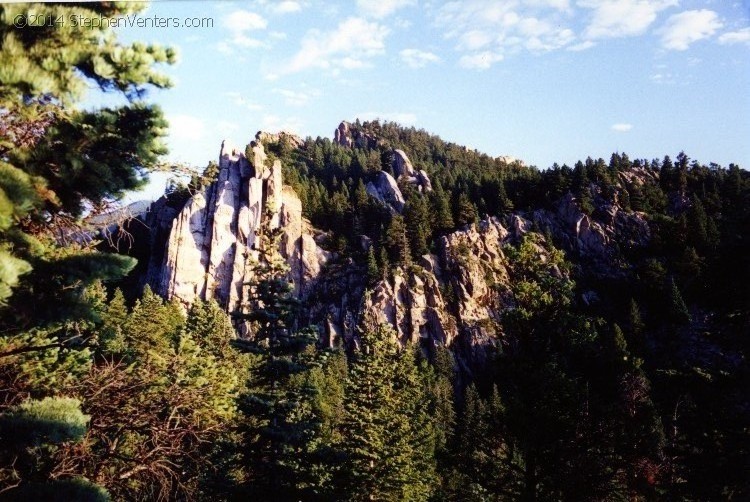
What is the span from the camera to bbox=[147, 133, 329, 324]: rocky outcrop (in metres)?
76.8

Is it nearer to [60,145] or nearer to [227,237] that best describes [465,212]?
[227,237]

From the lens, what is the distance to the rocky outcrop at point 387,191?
359ft

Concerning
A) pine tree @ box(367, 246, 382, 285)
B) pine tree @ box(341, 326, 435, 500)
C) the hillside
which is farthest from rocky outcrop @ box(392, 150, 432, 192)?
pine tree @ box(341, 326, 435, 500)

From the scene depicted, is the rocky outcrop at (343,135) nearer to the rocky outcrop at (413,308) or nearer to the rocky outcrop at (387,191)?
the rocky outcrop at (387,191)

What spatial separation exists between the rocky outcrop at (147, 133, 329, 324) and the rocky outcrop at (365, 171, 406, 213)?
2738cm

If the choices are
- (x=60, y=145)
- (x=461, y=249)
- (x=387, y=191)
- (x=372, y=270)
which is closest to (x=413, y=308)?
(x=372, y=270)

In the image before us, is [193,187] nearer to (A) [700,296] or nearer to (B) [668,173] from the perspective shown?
(A) [700,296]

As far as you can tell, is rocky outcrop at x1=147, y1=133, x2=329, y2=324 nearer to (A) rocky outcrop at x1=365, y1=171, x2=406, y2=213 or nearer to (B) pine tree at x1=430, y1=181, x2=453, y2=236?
(B) pine tree at x1=430, y1=181, x2=453, y2=236

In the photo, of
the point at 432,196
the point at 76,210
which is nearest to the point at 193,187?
the point at 76,210

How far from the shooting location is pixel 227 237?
80688mm

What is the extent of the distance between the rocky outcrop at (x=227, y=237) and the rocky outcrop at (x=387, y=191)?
27.4m

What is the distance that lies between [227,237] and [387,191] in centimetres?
4705

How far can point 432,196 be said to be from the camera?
97.2 metres

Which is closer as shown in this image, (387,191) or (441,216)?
(441,216)
